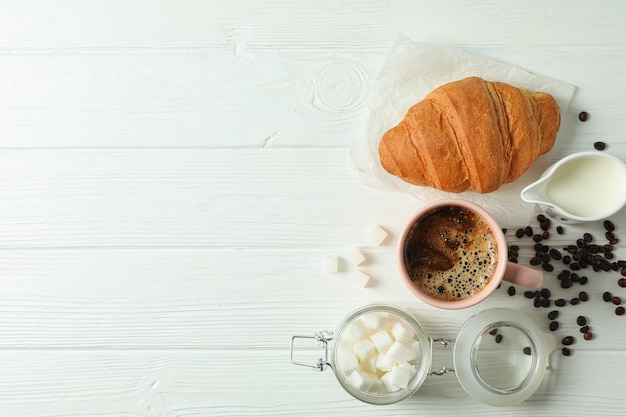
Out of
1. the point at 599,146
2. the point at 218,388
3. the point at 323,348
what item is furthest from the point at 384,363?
the point at 599,146

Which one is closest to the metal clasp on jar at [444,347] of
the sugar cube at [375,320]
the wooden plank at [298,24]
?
the sugar cube at [375,320]

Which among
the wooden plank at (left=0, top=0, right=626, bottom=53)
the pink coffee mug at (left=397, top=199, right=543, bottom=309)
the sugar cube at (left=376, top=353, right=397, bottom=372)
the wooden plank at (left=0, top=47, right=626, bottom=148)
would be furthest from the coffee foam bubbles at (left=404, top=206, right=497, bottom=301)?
the wooden plank at (left=0, top=0, right=626, bottom=53)

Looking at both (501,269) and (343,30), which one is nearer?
(501,269)

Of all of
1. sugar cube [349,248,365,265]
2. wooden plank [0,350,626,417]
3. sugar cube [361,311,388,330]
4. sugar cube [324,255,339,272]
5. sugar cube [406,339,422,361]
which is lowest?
wooden plank [0,350,626,417]

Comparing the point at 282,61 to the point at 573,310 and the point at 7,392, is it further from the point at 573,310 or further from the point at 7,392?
the point at 7,392

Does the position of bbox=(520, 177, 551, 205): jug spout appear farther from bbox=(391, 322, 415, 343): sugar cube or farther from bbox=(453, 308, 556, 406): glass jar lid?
bbox=(391, 322, 415, 343): sugar cube

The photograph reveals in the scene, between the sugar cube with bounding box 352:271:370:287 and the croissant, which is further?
the sugar cube with bounding box 352:271:370:287

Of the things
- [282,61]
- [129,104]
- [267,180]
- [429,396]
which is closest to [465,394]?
[429,396]
